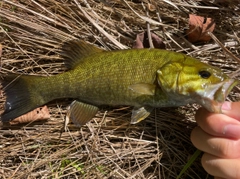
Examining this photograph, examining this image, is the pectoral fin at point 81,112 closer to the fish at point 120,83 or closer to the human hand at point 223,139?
the fish at point 120,83

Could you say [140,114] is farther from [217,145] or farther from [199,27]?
[199,27]

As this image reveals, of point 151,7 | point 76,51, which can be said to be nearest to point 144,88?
point 76,51

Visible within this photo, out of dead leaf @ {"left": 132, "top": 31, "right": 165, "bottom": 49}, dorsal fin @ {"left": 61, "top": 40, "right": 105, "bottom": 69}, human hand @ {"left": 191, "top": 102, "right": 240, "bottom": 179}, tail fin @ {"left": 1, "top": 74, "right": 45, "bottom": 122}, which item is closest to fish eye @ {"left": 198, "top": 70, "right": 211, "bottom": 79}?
human hand @ {"left": 191, "top": 102, "right": 240, "bottom": 179}

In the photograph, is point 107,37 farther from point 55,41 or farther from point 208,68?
point 208,68

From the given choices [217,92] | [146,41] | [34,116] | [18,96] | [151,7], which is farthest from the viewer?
[151,7]

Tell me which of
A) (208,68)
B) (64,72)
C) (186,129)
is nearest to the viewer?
(208,68)

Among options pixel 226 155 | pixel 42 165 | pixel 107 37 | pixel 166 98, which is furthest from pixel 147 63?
pixel 42 165
